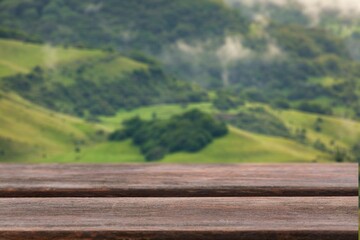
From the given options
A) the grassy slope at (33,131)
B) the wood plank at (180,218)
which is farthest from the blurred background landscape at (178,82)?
the wood plank at (180,218)

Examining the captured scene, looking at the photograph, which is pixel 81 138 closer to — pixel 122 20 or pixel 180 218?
pixel 122 20

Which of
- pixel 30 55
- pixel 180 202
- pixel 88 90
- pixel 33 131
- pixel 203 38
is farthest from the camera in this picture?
pixel 203 38

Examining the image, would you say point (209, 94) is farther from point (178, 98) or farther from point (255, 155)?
point (255, 155)

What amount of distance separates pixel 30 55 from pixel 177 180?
70344mm

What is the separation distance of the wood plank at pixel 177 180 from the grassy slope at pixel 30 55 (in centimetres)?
6496

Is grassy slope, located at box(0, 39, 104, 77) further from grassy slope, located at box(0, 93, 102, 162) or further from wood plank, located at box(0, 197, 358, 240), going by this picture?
wood plank, located at box(0, 197, 358, 240)

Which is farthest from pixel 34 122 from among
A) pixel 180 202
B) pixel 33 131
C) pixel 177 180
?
pixel 180 202

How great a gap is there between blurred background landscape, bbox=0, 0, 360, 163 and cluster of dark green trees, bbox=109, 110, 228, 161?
0.42 feet

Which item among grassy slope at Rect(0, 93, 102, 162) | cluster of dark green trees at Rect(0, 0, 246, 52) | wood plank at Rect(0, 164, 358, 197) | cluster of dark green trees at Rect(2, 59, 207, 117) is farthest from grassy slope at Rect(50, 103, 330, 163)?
wood plank at Rect(0, 164, 358, 197)

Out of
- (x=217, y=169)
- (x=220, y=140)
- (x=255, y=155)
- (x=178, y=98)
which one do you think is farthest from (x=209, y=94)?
(x=217, y=169)

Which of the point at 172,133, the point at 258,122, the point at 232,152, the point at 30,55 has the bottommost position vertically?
the point at 258,122

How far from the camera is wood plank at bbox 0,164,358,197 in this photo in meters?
1.17

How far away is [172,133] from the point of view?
6162cm

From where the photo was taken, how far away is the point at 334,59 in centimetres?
9038
